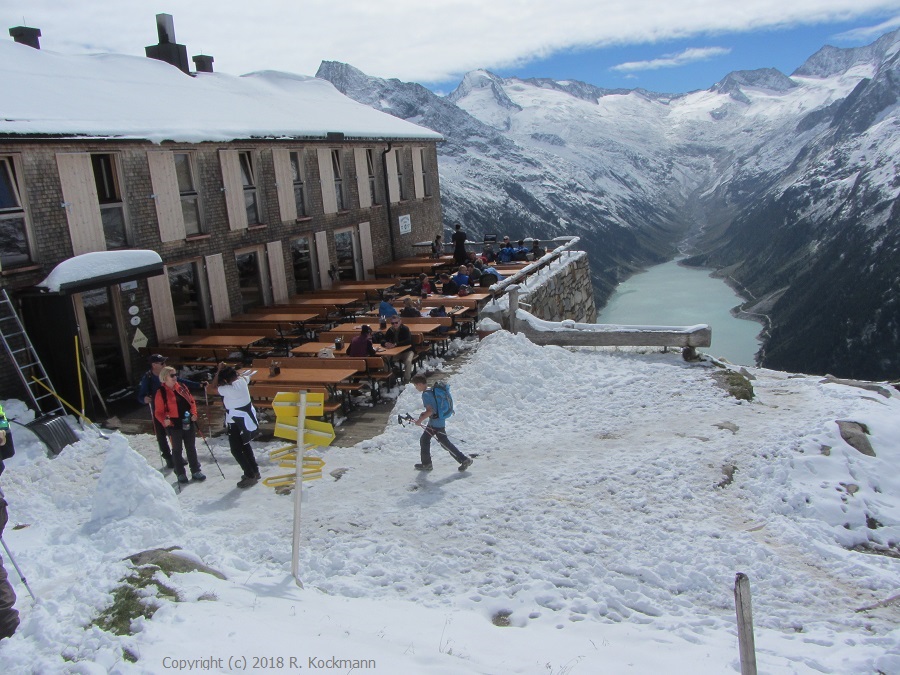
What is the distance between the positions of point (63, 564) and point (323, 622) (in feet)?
9.07

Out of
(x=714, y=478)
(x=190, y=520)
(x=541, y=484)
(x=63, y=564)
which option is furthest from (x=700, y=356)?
(x=63, y=564)

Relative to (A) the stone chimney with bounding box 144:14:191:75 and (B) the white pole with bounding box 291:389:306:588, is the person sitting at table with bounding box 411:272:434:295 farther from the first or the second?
(B) the white pole with bounding box 291:389:306:588

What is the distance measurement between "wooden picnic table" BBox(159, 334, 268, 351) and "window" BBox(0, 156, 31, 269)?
3519 millimetres

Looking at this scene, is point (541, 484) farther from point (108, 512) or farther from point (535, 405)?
point (108, 512)

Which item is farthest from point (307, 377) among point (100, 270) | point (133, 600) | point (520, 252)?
point (520, 252)

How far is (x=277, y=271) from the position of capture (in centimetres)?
2089

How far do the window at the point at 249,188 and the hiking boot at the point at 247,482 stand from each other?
11434 millimetres

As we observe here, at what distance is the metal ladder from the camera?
12133 millimetres

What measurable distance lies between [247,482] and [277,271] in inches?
466

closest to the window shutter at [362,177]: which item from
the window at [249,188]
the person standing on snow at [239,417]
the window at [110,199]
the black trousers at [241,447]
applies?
the window at [249,188]

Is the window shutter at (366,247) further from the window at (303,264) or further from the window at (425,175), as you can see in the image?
the window at (425,175)

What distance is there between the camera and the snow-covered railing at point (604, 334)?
15391 mm

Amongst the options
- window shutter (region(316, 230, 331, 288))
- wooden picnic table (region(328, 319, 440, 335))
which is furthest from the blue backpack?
window shutter (region(316, 230, 331, 288))

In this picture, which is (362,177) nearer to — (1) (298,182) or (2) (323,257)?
(1) (298,182)
